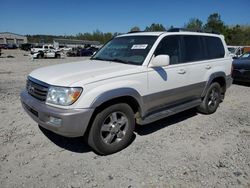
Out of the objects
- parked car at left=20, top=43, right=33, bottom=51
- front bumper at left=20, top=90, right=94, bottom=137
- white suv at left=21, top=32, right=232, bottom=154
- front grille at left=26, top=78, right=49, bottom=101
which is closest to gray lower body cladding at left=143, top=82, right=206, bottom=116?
white suv at left=21, top=32, right=232, bottom=154

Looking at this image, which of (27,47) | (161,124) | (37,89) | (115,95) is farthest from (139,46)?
(27,47)

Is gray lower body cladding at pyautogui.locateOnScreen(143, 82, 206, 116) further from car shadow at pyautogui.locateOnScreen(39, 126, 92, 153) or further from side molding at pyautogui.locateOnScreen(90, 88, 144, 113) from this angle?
car shadow at pyautogui.locateOnScreen(39, 126, 92, 153)

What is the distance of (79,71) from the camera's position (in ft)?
11.9

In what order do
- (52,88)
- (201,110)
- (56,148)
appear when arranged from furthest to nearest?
(201,110) < (56,148) < (52,88)

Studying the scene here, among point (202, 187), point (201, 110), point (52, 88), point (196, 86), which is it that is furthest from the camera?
point (201, 110)

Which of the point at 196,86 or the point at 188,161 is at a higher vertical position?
the point at 196,86

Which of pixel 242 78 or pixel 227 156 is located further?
pixel 242 78

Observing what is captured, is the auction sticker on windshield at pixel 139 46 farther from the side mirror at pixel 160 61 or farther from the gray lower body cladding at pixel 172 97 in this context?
the gray lower body cladding at pixel 172 97

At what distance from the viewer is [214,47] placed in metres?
5.54

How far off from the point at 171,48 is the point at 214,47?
5.52 feet

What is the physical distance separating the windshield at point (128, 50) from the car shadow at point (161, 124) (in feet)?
4.69

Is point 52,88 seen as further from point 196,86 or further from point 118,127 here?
point 196,86

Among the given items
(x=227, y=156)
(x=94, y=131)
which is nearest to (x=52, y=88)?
(x=94, y=131)

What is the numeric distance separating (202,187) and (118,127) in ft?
4.89
